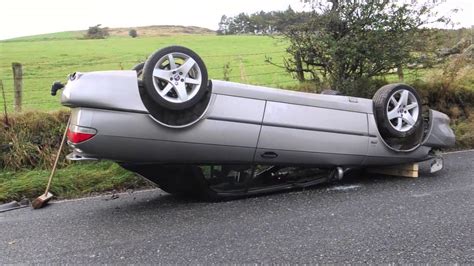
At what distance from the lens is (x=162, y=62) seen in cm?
452

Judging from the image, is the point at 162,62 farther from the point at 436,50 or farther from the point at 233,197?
the point at 436,50

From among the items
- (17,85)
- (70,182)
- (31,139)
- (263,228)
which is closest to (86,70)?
(17,85)

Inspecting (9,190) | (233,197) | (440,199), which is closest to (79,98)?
(233,197)

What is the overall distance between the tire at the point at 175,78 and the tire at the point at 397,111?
2.36 m

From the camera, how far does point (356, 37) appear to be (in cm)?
865

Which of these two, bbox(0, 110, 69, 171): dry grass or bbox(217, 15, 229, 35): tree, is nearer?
bbox(0, 110, 69, 171): dry grass

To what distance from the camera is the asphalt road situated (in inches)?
144

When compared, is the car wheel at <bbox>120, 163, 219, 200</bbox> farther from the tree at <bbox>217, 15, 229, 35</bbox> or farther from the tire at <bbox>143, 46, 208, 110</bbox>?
the tree at <bbox>217, 15, 229, 35</bbox>

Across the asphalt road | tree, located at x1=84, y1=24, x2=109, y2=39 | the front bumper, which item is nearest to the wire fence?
the front bumper

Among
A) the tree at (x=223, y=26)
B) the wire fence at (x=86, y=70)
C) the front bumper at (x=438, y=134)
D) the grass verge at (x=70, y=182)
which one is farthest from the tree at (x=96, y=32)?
the front bumper at (x=438, y=134)

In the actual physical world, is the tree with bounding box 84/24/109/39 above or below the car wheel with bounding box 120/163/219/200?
above

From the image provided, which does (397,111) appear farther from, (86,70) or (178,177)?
(86,70)

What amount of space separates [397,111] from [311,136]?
133cm

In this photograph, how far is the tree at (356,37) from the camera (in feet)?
28.4
